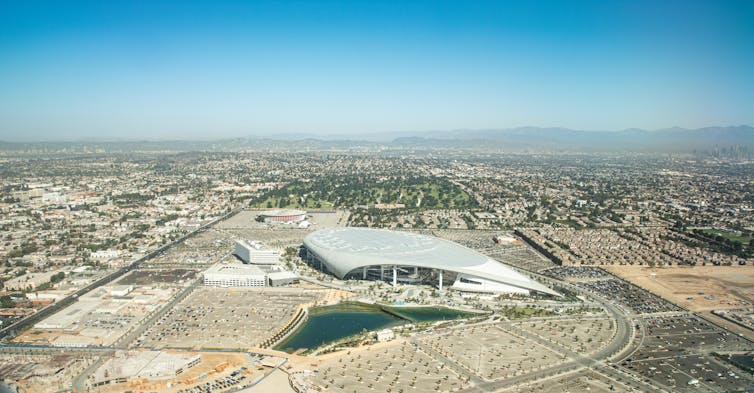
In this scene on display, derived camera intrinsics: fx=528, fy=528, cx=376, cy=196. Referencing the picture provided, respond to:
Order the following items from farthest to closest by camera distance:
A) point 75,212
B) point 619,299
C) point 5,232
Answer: point 75,212, point 5,232, point 619,299

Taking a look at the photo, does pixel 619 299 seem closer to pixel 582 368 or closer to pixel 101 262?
pixel 582 368

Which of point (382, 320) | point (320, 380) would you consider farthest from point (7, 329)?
point (382, 320)

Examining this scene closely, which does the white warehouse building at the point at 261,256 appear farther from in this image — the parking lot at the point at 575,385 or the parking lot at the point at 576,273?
the parking lot at the point at 575,385

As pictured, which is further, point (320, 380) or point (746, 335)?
point (746, 335)

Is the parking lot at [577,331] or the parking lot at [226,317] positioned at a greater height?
the parking lot at [226,317]

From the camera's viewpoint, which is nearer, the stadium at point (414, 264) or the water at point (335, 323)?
the water at point (335, 323)

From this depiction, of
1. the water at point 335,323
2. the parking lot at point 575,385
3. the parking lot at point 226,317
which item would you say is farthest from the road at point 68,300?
the parking lot at point 575,385

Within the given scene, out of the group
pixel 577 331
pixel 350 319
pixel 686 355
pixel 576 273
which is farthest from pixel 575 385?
pixel 576 273
